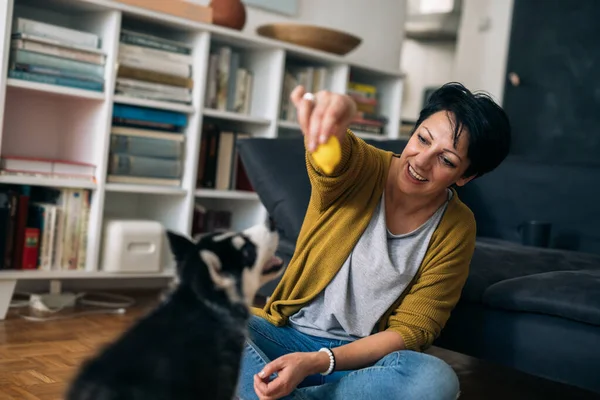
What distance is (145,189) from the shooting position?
2.81 m

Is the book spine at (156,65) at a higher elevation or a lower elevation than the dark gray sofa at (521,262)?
higher

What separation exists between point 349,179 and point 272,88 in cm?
188

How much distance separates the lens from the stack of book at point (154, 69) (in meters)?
2.73

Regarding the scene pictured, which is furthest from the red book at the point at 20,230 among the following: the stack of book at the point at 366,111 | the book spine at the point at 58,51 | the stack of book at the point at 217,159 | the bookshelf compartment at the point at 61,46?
the stack of book at the point at 366,111

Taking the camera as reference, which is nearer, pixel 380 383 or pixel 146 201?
pixel 380 383

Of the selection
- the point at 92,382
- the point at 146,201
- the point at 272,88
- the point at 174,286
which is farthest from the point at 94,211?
the point at 92,382

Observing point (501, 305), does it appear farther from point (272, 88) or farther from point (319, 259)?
point (272, 88)

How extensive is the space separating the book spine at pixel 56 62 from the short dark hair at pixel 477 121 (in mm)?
1610

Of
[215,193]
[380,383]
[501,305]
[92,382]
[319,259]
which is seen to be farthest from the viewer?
[215,193]

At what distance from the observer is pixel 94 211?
8.73 feet

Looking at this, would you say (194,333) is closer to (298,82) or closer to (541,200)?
(541,200)

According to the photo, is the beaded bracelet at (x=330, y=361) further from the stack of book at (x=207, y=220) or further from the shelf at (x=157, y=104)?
the stack of book at (x=207, y=220)

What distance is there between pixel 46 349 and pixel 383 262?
3.94 feet

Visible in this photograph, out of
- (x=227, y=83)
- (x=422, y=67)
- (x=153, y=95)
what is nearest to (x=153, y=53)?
(x=153, y=95)
